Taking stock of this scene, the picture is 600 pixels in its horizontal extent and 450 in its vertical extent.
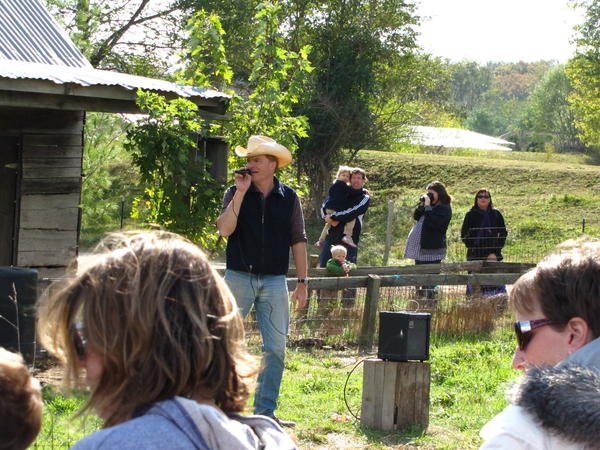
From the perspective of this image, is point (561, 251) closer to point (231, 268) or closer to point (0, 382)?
point (0, 382)

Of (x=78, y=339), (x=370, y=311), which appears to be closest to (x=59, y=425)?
(x=78, y=339)

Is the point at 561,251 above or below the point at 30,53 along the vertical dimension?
below

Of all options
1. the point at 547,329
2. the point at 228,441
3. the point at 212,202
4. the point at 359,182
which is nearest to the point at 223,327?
the point at 228,441

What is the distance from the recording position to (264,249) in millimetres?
6766

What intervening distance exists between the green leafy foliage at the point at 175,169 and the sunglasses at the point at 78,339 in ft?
24.6

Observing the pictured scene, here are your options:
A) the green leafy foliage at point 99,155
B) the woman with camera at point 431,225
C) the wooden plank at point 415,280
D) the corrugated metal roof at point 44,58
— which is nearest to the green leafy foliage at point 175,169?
the corrugated metal roof at point 44,58

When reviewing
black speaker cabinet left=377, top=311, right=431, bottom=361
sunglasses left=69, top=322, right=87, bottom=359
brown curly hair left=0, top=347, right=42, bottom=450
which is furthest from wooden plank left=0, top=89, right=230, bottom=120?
sunglasses left=69, top=322, right=87, bottom=359

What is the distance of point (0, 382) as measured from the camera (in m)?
2.23

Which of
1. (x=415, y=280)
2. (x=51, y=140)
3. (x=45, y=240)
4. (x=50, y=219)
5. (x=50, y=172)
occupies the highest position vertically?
(x=51, y=140)

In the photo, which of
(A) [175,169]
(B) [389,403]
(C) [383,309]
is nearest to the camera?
(B) [389,403]

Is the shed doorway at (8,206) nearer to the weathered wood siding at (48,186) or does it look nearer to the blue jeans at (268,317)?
the weathered wood siding at (48,186)

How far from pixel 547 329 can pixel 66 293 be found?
4.41ft

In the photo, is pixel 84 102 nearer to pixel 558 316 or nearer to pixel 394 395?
pixel 394 395

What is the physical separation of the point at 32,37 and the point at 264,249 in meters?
5.39
